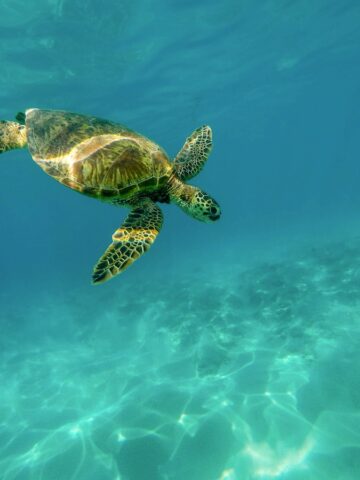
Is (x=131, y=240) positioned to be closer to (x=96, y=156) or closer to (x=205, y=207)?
(x=205, y=207)

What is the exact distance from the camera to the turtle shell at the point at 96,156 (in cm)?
558

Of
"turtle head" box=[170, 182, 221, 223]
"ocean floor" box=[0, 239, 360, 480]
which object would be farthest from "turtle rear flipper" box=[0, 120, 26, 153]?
"ocean floor" box=[0, 239, 360, 480]

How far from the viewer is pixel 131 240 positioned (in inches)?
204

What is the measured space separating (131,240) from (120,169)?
3.88 ft

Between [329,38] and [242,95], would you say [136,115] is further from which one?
[329,38]

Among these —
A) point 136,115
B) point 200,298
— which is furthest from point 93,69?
point 200,298

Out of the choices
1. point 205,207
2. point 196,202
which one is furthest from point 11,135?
point 205,207

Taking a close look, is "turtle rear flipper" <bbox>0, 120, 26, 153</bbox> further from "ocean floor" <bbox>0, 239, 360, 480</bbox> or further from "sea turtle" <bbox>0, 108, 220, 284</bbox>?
"ocean floor" <bbox>0, 239, 360, 480</bbox>

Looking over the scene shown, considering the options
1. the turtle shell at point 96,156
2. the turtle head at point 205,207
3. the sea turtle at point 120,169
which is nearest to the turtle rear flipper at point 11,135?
the sea turtle at point 120,169

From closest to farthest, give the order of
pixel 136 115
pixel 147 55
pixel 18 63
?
pixel 18 63, pixel 147 55, pixel 136 115

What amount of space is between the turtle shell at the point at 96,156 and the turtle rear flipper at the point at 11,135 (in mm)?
462

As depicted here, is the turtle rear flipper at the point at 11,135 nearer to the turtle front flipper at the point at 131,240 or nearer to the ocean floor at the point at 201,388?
the turtle front flipper at the point at 131,240

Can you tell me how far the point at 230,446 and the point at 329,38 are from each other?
99.3 ft

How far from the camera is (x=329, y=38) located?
27797mm
